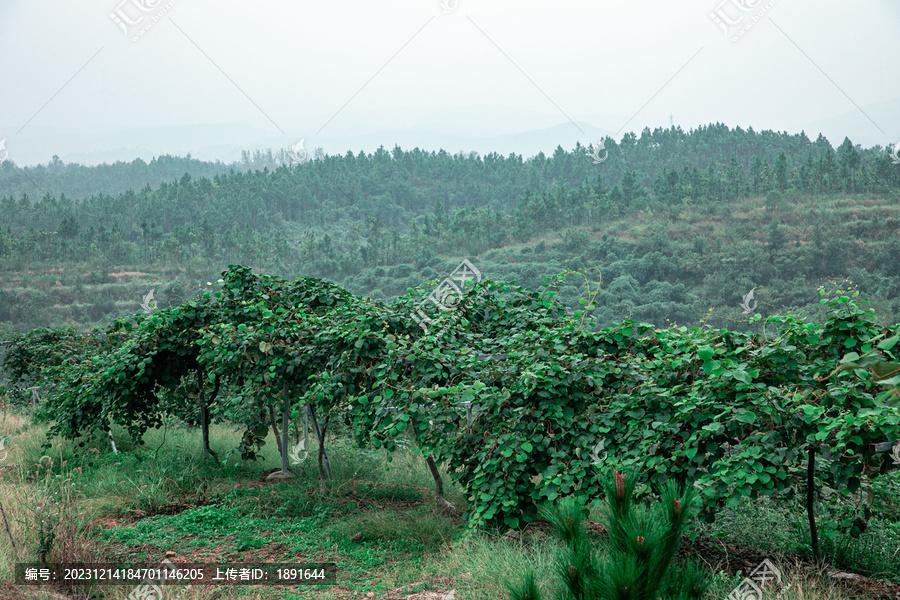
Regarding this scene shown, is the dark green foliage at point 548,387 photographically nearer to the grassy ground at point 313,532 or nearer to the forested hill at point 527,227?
the grassy ground at point 313,532

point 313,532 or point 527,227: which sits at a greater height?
point 527,227

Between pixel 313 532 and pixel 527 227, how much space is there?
40.1m

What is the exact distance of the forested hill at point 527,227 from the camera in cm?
3309

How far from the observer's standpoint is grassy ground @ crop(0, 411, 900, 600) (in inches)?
126

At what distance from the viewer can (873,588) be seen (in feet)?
9.77

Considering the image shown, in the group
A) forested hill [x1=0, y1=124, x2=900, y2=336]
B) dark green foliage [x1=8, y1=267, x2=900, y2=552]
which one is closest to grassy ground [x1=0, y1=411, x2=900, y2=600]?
dark green foliage [x1=8, y1=267, x2=900, y2=552]

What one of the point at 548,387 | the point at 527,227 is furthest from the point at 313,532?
the point at 527,227

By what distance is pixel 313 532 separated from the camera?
452 centimetres

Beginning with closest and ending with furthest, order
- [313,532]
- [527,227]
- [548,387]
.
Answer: [548,387] < [313,532] < [527,227]

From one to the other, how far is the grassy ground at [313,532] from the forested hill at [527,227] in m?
22.8

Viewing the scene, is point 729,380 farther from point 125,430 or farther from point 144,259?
point 144,259

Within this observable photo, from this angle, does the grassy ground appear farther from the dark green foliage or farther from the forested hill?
the forested hill

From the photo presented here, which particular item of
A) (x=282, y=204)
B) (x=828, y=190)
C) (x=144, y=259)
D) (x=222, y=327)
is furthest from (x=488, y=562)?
(x=282, y=204)

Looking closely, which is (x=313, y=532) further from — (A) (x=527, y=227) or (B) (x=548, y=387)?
(A) (x=527, y=227)
